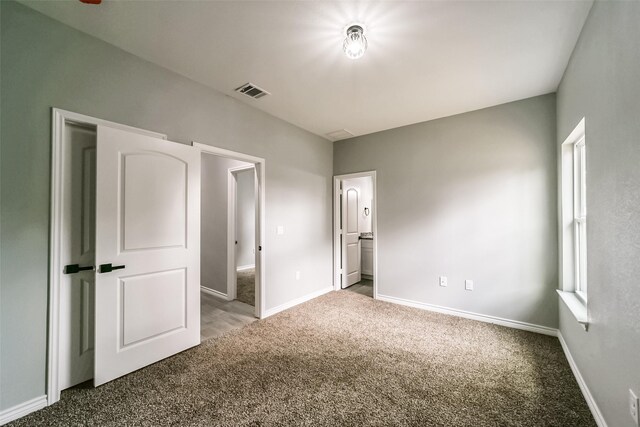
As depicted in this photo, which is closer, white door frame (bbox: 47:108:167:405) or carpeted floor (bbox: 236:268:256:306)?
white door frame (bbox: 47:108:167:405)

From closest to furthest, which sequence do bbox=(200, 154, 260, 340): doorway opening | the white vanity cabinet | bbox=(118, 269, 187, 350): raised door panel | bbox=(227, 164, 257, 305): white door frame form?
bbox=(118, 269, 187, 350): raised door panel, bbox=(200, 154, 260, 340): doorway opening, bbox=(227, 164, 257, 305): white door frame, the white vanity cabinet

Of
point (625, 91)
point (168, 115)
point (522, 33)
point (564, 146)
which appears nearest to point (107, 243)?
point (168, 115)

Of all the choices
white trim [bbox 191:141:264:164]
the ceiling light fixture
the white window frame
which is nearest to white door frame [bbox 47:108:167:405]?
white trim [bbox 191:141:264:164]

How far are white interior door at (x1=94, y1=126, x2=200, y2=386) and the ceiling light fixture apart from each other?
169 cm

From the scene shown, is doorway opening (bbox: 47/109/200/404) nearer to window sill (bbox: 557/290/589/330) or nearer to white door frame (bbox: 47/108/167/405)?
white door frame (bbox: 47/108/167/405)

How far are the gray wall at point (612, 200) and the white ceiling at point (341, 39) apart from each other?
41 cm

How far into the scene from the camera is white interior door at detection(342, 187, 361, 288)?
4.60 metres

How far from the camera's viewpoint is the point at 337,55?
6.98 ft

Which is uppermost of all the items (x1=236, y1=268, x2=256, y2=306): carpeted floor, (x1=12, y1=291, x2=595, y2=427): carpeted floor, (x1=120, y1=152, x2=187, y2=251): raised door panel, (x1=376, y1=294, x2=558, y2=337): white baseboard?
(x1=120, y1=152, x2=187, y2=251): raised door panel

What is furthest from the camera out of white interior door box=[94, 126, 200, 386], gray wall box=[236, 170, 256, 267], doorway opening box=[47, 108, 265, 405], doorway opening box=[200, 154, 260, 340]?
Answer: gray wall box=[236, 170, 256, 267]

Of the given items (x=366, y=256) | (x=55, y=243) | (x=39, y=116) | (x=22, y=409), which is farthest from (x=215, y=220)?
(x=366, y=256)

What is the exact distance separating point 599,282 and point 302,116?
324 centimetres

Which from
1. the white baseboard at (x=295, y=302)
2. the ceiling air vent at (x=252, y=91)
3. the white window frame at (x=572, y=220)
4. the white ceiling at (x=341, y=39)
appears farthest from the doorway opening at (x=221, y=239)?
the white window frame at (x=572, y=220)

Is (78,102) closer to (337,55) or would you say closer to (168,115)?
(168,115)
